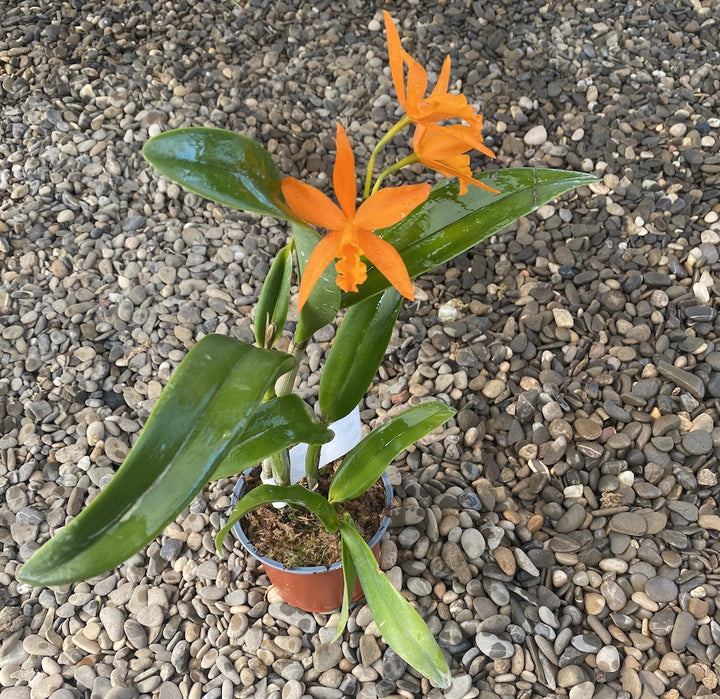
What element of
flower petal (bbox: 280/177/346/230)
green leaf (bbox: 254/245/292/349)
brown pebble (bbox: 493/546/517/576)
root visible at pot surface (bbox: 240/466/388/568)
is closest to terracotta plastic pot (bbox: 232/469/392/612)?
root visible at pot surface (bbox: 240/466/388/568)

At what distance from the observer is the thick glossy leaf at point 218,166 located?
73 centimetres

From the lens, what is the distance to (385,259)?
71 cm

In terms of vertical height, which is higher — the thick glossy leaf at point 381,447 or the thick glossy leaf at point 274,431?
the thick glossy leaf at point 274,431

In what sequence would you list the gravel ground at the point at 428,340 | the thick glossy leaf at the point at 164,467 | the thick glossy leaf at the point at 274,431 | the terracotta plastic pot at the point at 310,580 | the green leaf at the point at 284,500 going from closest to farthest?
the thick glossy leaf at the point at 164,467 → the thick glossy leaf at the point at 274,431 → the green leaf at the point at 284,500 → the terracotta plastic pot at the point at 310,580 → the gravel ground at the point at 428,340

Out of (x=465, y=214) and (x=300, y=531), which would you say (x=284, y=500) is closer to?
(x=300, y=531)

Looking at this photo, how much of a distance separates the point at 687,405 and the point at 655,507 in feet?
0.91

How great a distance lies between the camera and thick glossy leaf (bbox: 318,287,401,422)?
3.43 feet

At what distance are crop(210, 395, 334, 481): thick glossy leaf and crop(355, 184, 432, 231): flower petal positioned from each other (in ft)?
1.02

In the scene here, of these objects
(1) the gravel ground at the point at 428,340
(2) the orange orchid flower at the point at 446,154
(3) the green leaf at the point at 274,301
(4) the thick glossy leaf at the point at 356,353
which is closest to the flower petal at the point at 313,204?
(2) the orange orchid flower at the point at 446,154

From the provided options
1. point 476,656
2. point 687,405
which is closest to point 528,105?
point 687,405

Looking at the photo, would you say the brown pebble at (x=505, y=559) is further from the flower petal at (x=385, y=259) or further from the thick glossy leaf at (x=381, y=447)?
the flower petal at (x=385, y=259)

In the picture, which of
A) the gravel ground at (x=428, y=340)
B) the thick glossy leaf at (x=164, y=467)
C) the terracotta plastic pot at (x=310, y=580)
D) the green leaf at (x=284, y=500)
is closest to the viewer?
the thick glossy leaf at (x=164, y=467)

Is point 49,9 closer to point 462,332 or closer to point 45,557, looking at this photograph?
point 462,332

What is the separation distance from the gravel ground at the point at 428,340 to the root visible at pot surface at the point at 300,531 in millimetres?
185
